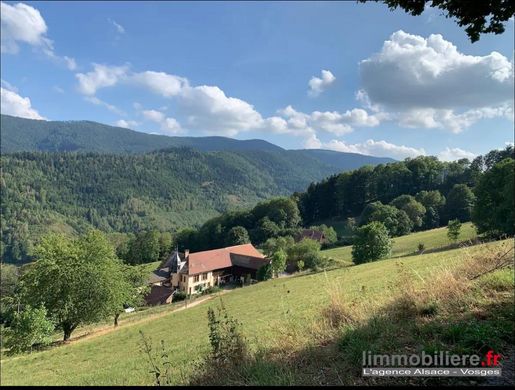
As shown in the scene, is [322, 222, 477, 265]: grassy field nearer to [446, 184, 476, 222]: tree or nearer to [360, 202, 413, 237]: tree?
[360, 202, 413, 237]: tree

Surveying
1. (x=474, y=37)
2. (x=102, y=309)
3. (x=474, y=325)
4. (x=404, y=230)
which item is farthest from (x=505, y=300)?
(x=404, y=230)

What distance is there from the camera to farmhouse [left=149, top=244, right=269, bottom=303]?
→ 232 feet

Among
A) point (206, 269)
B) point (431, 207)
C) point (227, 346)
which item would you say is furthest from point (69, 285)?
point (431, 207)

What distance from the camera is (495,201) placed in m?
36.3

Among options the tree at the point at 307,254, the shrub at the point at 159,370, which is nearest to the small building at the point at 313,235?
the tree at the point at 307,254

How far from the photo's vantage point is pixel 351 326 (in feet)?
19.3

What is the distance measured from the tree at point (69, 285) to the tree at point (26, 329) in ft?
7.68

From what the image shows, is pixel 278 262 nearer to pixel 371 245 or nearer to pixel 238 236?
pixel 371 245

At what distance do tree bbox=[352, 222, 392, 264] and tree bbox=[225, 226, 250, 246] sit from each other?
56.0 meters

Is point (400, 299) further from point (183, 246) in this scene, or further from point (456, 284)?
point (183, 246)

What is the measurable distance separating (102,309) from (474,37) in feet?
101

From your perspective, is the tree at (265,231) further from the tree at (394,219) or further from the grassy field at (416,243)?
the grassy field at (416,243)

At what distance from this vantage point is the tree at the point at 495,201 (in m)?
31.9

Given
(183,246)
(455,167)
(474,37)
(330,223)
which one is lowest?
(183,246)
